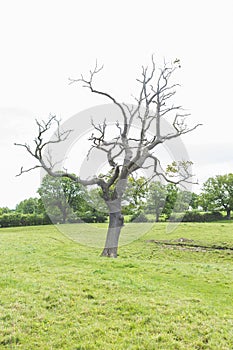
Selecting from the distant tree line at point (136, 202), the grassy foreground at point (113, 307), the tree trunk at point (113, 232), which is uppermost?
the distant tree line at point (136, 202)

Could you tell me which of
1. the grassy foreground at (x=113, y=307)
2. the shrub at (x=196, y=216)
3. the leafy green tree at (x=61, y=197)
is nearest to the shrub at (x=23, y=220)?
the leafy green tree at (x=61, y=197)

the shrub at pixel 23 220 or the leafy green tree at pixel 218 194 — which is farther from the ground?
the leafy green tree at pixel 218 194

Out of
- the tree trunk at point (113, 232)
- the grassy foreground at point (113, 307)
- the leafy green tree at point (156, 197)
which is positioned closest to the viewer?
the grassy foreground at point (113, 307)

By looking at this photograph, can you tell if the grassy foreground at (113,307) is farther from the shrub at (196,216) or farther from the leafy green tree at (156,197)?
the shrub at (196,216)

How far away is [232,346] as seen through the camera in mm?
6742

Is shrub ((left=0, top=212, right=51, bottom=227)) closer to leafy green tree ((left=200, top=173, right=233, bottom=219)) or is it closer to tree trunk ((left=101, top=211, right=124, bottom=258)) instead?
leafy green tree ((left=200, top=173, right=233, bottom=219))

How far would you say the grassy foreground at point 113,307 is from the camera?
6996 millimetres

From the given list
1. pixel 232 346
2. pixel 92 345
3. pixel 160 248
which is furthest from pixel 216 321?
pixel 160 248

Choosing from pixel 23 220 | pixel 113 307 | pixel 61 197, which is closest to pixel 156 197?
pixel 61 197

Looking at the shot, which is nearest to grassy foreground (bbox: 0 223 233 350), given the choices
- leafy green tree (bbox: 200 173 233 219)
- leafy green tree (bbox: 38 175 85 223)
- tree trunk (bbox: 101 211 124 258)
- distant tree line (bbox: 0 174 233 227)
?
tree trunk (bbox: 101 211 124 258)

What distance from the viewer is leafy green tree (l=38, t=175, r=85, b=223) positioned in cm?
4855

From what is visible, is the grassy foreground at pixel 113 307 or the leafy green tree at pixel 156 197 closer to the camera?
the grassy foreground at pixel 113 307

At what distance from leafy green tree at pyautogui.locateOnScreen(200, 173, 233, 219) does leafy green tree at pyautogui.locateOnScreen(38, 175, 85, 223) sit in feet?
98.3

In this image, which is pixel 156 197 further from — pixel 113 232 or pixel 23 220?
pixel 23 220
